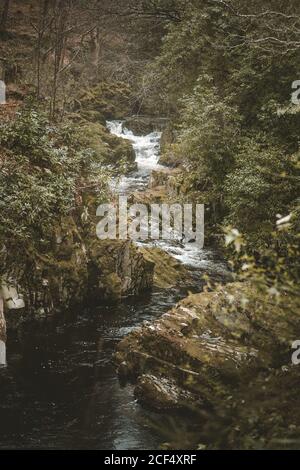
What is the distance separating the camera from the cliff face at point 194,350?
23.3 feet

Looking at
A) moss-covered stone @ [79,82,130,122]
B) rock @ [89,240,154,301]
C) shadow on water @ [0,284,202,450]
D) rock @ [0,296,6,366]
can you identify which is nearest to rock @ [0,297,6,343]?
rock @ [0,296,6,366]

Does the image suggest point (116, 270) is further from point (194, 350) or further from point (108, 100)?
point (108, 100)

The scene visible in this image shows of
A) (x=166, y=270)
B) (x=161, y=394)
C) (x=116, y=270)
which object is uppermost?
(x=116, y=270)

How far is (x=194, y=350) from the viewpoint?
7668 millimetres

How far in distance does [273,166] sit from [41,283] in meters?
7.30

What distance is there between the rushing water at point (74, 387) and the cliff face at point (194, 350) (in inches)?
18.3

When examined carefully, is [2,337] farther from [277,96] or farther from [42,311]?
[277,96]

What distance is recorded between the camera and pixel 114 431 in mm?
6977

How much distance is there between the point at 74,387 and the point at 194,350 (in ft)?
8.04

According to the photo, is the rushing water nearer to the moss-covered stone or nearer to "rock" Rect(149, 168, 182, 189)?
"rock" Rect(149, 168, 182, 189)

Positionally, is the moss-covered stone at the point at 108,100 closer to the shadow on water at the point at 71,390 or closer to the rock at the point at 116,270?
the rock at the point at 116,270

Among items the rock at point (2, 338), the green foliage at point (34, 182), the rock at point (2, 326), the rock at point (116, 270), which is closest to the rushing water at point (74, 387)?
the rock at point (2, 338)

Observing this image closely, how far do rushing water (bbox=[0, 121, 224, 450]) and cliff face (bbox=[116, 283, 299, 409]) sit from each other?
466mm

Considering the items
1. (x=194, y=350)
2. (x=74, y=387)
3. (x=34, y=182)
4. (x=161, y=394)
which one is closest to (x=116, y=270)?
(x=34, y=182)
